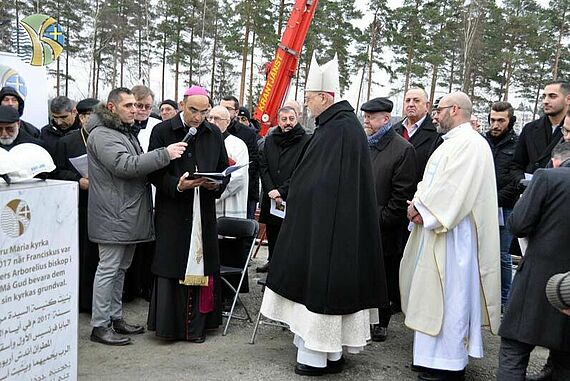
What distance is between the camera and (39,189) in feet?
9.07

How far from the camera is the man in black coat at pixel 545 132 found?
4.75 meters

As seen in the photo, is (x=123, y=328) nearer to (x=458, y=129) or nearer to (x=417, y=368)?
(x=417, y=368)

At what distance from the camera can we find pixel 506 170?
547 cm

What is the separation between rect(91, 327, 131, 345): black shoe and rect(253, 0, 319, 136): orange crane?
255 inches

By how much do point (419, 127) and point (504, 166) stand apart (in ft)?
3.41

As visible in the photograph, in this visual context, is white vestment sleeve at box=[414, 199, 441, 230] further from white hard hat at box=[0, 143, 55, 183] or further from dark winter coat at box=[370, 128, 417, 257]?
white hard hat at box=[0, 143, 55, 183]

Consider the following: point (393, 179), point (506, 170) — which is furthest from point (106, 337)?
point (506, 170)

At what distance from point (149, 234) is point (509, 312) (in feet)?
8.57

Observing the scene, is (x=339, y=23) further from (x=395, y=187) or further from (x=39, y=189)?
(x=39, y=189)

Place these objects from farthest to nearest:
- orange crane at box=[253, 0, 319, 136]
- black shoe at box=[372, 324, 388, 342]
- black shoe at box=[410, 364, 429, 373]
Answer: orange crane at box=[253, 0, 319, 136] → black shoe at box=[372, 324, 388, 342] → black shoe at box=[410, 364, 429, 373]

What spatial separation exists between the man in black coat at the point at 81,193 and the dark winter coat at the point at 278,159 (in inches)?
71.1

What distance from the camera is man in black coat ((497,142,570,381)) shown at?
309cm

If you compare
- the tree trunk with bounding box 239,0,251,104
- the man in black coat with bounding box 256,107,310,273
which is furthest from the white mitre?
the tree trunk with bounding box 239,0,251,104

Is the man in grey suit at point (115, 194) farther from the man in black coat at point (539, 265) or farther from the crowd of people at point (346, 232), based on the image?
the man in black coat at point (539, 265)
